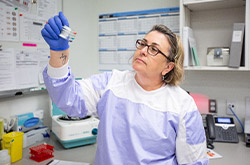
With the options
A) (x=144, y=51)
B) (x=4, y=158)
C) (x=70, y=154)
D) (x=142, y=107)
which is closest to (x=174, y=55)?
(x=144, y=51)

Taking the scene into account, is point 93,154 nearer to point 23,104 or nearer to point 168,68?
point 23,104

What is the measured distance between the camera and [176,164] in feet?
3.78

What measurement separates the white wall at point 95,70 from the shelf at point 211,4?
0.91ft

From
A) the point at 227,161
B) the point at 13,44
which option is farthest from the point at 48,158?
the point at 227,161

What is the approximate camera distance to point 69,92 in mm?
1066

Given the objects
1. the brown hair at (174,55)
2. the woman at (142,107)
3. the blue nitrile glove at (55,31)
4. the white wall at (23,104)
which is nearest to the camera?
the blue nitrile glove at (55,31)

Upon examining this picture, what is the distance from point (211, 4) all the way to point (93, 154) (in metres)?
1.49

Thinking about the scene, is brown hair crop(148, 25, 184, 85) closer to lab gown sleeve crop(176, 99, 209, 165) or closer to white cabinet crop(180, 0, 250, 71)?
lab gown sleeve crop(176, 99, 209, 165)

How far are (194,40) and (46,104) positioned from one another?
1438mm

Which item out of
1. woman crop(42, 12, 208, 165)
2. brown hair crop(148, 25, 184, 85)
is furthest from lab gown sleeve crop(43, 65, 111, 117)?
brown hair crop(148, 25, 184, 85)

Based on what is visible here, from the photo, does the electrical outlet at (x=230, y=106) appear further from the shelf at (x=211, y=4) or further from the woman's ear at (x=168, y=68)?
the woman's ear at (x=168, y=68)

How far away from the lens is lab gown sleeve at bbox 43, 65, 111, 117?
101cm

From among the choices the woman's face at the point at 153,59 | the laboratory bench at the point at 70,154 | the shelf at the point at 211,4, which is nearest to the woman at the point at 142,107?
the woman's face at the point at 153,59

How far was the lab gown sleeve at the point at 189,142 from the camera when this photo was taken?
3.63 ft
